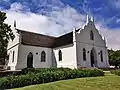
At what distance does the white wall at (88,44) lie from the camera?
101 feet

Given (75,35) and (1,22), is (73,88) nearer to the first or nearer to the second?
(1,22)

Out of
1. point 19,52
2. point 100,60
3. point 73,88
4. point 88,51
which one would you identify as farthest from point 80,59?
point 73,88

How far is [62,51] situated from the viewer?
108 feet

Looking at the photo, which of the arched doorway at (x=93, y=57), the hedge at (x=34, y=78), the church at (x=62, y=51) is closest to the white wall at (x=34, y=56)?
the church at (x=62, y=51)

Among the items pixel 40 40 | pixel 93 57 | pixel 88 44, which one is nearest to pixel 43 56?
pixel 40 40

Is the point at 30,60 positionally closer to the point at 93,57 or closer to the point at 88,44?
the point at 88,44

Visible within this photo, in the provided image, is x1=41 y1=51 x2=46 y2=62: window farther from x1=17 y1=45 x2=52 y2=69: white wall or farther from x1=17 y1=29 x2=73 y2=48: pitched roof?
x1=17 y1=29 x2=73 y2=48: pitched roof

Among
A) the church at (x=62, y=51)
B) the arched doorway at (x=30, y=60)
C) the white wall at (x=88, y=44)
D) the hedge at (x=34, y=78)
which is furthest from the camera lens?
the arched doorway at (x=30, y=60)

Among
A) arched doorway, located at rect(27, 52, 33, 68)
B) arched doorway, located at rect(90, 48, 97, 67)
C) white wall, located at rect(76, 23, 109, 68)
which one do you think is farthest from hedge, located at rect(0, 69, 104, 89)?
arched doorway, located at rect(27, 52, 33, 68)

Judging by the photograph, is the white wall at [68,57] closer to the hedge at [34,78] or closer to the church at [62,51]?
the church at [62,51]

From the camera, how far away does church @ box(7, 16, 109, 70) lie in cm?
3016

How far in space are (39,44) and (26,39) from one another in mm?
3293

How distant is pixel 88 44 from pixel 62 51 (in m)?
6.50

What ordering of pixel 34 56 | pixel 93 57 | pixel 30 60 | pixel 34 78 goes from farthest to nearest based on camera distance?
pixel 93 57 → pixel 34 56 → pixel 30 60 → pixel 34 78
